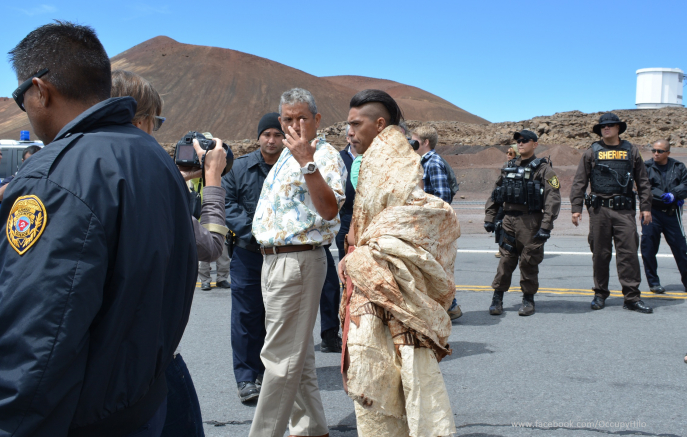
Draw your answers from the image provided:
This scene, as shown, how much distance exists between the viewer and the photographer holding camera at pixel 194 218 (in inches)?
84.1

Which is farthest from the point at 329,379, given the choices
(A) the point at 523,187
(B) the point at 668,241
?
(B) the point at 668,241

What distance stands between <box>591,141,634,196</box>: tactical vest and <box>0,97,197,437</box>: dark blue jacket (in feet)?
21.0

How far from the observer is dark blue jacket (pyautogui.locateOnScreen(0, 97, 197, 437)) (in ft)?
4.29

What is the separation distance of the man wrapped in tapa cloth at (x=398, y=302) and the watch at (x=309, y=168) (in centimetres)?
28

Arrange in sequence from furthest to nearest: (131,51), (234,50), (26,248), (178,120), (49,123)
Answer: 1. (131,51)
2. (234,50)
3. (178,120)
4. (49,123)
5. (26,248)

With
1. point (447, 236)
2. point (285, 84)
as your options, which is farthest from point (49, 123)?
point (285, 84)

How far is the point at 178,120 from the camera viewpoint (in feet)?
279

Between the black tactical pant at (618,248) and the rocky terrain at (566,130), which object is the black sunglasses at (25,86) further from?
the rocky terrain at (566,130)

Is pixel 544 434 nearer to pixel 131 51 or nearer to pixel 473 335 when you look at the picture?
pixel 473 335

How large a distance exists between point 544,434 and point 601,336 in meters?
2.51

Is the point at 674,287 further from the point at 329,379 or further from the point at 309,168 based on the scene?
the point at 309,168

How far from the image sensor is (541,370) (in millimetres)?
4727

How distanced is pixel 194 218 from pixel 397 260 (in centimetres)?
90

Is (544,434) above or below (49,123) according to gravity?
below
